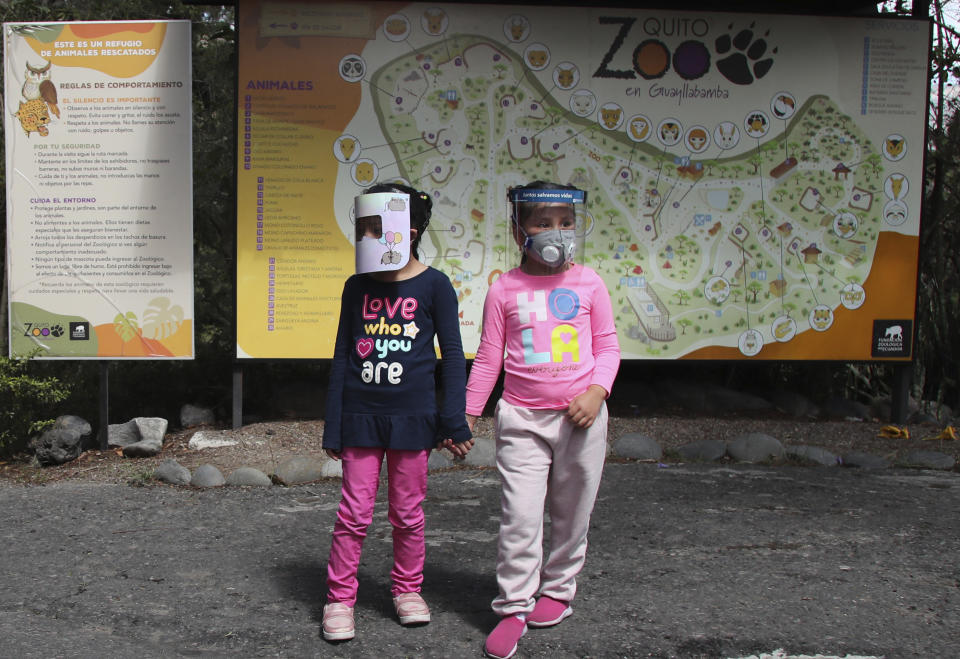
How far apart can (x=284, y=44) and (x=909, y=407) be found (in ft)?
20.2

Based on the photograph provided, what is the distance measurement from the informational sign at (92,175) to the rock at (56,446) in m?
0.57

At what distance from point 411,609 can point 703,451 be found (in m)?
3.63

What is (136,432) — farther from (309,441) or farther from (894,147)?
(894,147)

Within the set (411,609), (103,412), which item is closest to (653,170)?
(103,412)

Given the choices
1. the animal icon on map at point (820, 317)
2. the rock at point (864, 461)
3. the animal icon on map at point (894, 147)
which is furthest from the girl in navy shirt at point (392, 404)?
the animal icon on map at point (894, 147)

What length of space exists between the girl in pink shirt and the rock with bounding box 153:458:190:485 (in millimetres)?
3025

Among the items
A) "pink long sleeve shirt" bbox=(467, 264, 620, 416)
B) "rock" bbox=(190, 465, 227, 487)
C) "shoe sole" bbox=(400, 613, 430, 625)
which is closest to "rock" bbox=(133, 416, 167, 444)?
"rock" bbox=(190, 465, 227, 487)

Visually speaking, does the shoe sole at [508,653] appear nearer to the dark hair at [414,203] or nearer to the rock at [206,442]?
the dark hair at [414,203]

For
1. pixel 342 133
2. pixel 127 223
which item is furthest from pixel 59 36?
pixel 342 133

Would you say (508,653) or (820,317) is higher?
(820,317)

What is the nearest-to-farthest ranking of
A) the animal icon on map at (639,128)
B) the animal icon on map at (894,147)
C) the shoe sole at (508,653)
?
the shoe sole at (508,653) < the animal icon on map at (639,128) < the animal icon on map at (894,147)

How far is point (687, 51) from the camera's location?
7.21 m

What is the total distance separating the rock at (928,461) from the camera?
6.32 meters

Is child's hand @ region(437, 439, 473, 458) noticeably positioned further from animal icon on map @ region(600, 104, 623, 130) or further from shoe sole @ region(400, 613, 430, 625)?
animal icon on map @ region(600, 104, 623, 130)
